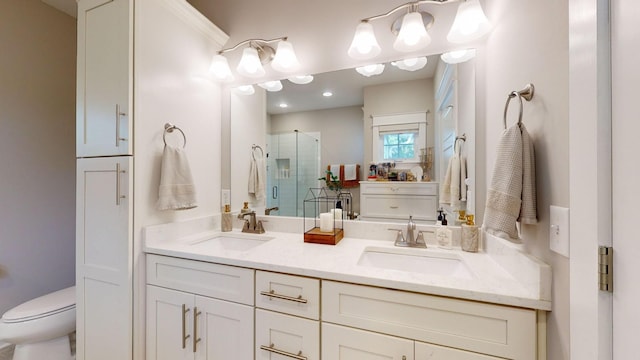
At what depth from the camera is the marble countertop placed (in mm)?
752


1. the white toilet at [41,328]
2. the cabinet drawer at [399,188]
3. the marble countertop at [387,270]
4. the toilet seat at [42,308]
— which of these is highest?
the cabinet drawer at [399,188]

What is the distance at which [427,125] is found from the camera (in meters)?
1.40

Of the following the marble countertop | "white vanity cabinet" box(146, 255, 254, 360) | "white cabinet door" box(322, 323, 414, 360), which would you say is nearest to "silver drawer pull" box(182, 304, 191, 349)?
"white vanity cabinet" box(146, 255, 254, 360)

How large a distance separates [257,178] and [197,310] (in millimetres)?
915

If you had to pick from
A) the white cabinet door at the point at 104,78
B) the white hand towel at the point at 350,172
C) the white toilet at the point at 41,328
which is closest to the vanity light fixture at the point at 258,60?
the white cabinet door at the point at 104,78

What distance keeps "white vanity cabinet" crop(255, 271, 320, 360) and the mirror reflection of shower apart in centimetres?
69

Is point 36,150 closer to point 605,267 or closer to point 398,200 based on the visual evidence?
point 398,200

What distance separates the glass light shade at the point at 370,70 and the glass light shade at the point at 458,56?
0.34 meters

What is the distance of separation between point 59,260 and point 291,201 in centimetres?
206

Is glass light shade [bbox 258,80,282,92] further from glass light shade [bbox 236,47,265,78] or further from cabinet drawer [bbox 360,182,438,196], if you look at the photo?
cabinet drawer [bbox 360,182,438,196]

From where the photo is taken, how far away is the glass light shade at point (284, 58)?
156 cm

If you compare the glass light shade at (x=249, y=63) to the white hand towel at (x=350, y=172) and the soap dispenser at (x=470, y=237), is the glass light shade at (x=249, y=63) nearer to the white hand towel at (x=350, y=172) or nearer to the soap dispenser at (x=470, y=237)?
the white hand towel at (x=350, y=172)

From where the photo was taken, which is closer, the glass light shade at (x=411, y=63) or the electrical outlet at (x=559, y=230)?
the electrical outlet at (x=559, y=230)

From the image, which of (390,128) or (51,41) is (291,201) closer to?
(390,128)
